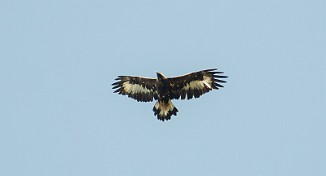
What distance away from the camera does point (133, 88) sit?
42594 millimetres

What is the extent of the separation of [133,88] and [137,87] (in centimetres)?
19

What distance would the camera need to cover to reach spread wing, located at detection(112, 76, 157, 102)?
4216 cm

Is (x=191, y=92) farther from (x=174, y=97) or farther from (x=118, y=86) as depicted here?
(x=118, y=86)

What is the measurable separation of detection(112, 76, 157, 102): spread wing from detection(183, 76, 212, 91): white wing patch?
1.53 metres

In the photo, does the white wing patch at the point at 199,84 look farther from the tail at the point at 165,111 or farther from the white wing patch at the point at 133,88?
the white wing patch at the point at 133,88

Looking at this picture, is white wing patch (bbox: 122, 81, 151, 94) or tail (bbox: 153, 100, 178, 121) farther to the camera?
white wing patch (bbox: 122, 81, 151, 94)

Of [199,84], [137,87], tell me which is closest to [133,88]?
[137,87]

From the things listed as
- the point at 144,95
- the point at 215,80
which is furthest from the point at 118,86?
the point at 215,80

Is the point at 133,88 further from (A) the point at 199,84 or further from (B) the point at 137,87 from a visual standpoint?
(A) the point at 199,84

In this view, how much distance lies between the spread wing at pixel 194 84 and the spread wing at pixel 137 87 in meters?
1.08

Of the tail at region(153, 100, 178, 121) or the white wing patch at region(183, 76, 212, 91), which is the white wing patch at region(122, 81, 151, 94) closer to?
the tail at region(153, 100, 178, 121)

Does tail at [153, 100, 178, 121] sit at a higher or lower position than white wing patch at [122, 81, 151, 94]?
lower

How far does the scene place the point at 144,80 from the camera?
42.1m

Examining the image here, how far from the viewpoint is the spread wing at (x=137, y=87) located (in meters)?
42.2
